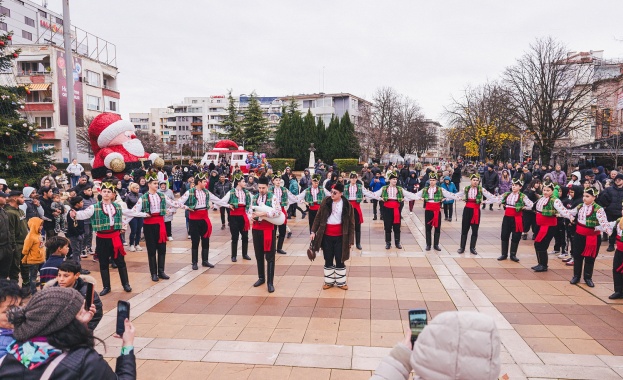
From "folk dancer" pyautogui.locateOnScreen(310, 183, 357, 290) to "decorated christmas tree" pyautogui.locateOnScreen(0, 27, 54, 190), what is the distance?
1062cm

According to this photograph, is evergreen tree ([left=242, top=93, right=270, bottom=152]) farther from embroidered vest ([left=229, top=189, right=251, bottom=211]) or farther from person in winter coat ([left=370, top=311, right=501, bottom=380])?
person in winter coat ([left=370, top=311, right=501, bottom=380])

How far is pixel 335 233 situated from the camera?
7574 millimetres

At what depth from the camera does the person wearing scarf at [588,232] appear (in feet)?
24.0

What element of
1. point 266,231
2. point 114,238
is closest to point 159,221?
point 114,238

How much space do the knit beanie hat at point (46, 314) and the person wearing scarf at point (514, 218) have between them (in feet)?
30.1

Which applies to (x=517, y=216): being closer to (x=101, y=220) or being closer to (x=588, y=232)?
(x=588, y=232)

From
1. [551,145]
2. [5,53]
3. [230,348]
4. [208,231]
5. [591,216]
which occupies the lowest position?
[230,348]

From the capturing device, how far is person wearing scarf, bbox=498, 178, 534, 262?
30.6 ft

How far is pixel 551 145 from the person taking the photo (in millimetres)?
29219

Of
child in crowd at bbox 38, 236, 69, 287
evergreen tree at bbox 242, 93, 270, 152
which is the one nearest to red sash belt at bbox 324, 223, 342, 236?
child in crowd at bbox 38, 236, 69, 287

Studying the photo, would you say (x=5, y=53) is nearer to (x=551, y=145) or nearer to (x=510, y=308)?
(x=510, y=308)

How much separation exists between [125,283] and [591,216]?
27.9 feet

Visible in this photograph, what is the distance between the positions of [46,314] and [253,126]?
46475 millimetres

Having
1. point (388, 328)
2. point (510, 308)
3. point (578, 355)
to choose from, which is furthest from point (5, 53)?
point (578, 355)
